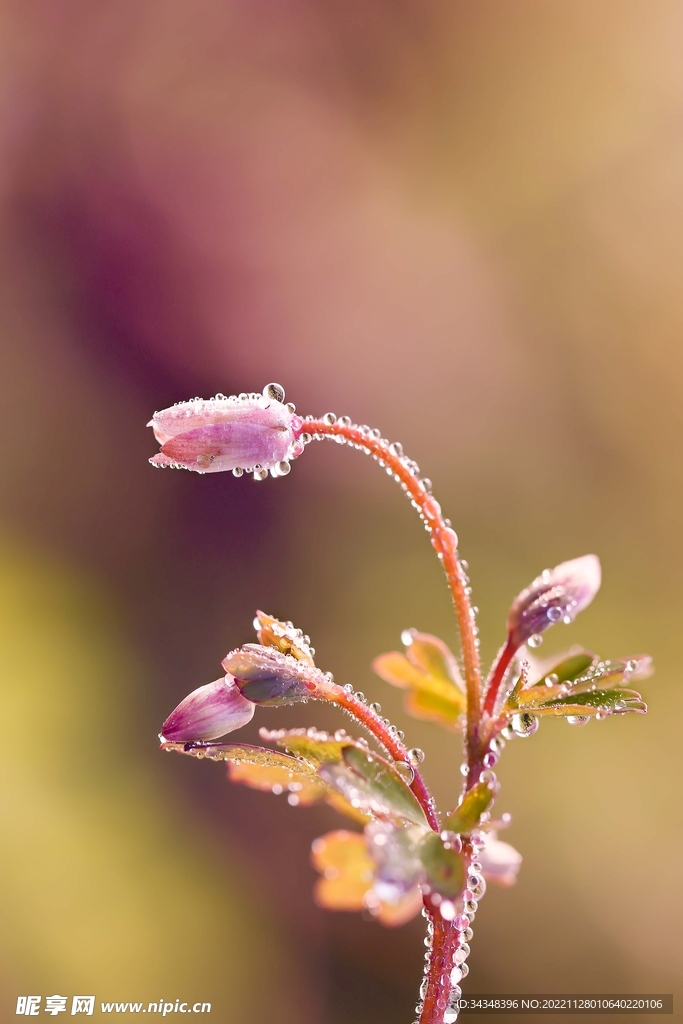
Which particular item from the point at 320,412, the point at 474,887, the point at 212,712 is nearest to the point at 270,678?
the point at 212,712

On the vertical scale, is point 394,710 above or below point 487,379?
below

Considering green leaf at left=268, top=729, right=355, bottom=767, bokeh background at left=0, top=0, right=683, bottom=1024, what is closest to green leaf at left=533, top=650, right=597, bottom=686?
green leaf at left=268, top=729, right=355, bottom=767

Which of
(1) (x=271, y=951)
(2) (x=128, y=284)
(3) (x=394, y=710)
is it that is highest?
(2) (x=128, y=284)

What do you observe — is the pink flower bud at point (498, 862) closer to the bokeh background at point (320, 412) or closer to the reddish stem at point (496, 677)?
the reddish stem at point (496, 677)

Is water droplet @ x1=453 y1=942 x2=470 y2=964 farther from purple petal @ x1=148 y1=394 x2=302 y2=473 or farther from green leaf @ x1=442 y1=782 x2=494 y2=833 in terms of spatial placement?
purple petal @ x1=148 y1=394 x2=302 y2=473

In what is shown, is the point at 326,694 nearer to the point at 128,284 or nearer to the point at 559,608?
the point at 559,608

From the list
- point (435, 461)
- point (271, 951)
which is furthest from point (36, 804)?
point (435, 461)

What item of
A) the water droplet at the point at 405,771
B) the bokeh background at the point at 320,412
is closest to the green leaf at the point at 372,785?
the water droplet at the point at 405,771
